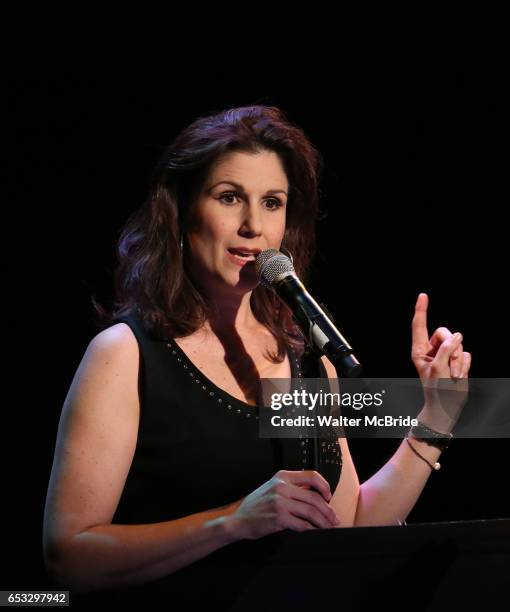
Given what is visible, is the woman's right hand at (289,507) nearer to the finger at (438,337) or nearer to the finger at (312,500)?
the finger at (312,500)

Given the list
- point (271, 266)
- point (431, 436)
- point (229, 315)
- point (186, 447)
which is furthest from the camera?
point (229, 315)

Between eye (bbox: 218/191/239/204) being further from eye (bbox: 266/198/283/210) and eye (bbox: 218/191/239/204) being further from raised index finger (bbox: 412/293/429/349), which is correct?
raised index finger (bbox: 412/293/429/349)

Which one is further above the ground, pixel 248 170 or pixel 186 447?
pixel 248 170

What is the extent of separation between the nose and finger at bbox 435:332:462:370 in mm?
517

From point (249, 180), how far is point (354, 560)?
3.39ft

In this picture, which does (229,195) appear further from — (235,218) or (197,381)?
(197,381)

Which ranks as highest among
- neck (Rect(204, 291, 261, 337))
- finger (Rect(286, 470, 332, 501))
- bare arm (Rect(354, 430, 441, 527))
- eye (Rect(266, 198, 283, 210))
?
eye (Rect(266, 198, 283, 210))

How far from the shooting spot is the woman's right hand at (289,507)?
1.25 metres

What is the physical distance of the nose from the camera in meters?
1.75

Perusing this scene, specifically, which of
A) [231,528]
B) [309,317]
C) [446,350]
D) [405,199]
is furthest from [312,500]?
[405,199]

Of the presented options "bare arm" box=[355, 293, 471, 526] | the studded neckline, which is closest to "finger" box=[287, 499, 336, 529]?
the studded neckline

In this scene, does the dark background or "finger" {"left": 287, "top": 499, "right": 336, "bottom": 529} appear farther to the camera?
the dark background

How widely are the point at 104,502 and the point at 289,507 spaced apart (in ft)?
1.55

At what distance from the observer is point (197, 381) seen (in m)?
1.77
